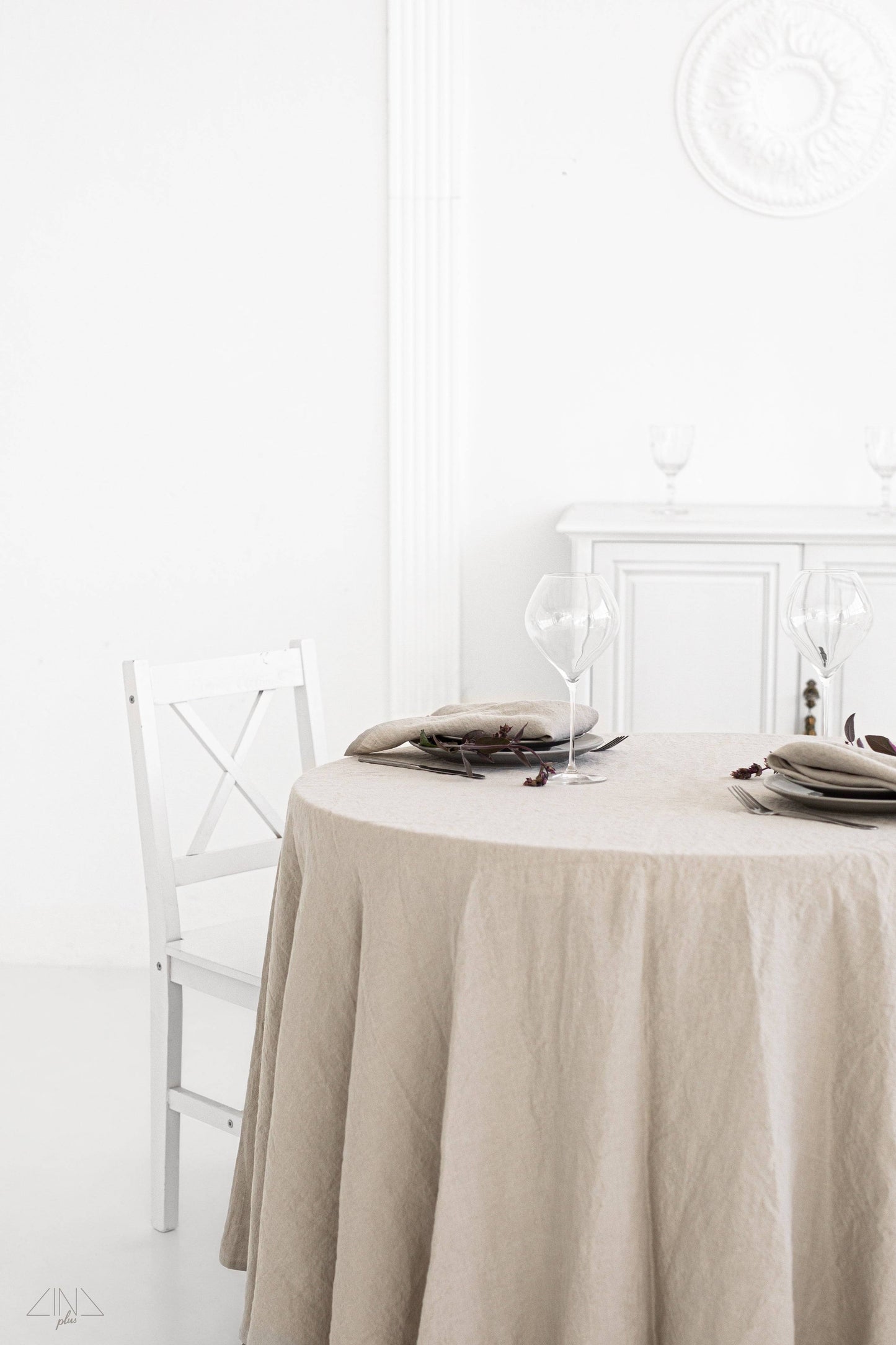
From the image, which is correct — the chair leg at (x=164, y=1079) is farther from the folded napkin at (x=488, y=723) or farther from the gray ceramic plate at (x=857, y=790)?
the gray ceramic plate at (x=857, y=790)

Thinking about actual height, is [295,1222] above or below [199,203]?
below

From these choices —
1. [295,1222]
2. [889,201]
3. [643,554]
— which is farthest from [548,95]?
[295,1222]

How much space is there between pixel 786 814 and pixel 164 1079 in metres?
1.28

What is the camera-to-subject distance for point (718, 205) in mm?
3346

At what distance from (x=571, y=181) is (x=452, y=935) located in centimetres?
252

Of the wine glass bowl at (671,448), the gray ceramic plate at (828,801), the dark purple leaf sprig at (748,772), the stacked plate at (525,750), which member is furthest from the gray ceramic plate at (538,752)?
the wine glass bowl at (671,448)

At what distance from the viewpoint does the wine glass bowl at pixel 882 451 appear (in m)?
3.10

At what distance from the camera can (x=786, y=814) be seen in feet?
4.93

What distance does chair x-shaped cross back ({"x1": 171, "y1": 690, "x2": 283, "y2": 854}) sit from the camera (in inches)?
91.4

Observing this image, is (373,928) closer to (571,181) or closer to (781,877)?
(781,877)

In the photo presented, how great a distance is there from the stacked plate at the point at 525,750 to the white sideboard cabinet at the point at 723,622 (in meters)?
1.14

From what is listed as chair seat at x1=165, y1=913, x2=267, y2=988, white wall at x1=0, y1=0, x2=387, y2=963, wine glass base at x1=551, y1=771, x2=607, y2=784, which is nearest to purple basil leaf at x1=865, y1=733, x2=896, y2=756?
wine glass base at x1=551, y1=771, x2=607, y2=784

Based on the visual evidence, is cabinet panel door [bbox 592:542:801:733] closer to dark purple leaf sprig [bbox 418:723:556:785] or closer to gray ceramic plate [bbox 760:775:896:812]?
dark purple leaf sprig [bbox 418:723:556:785]

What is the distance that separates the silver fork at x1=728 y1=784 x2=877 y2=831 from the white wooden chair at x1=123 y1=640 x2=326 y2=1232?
90 cm
